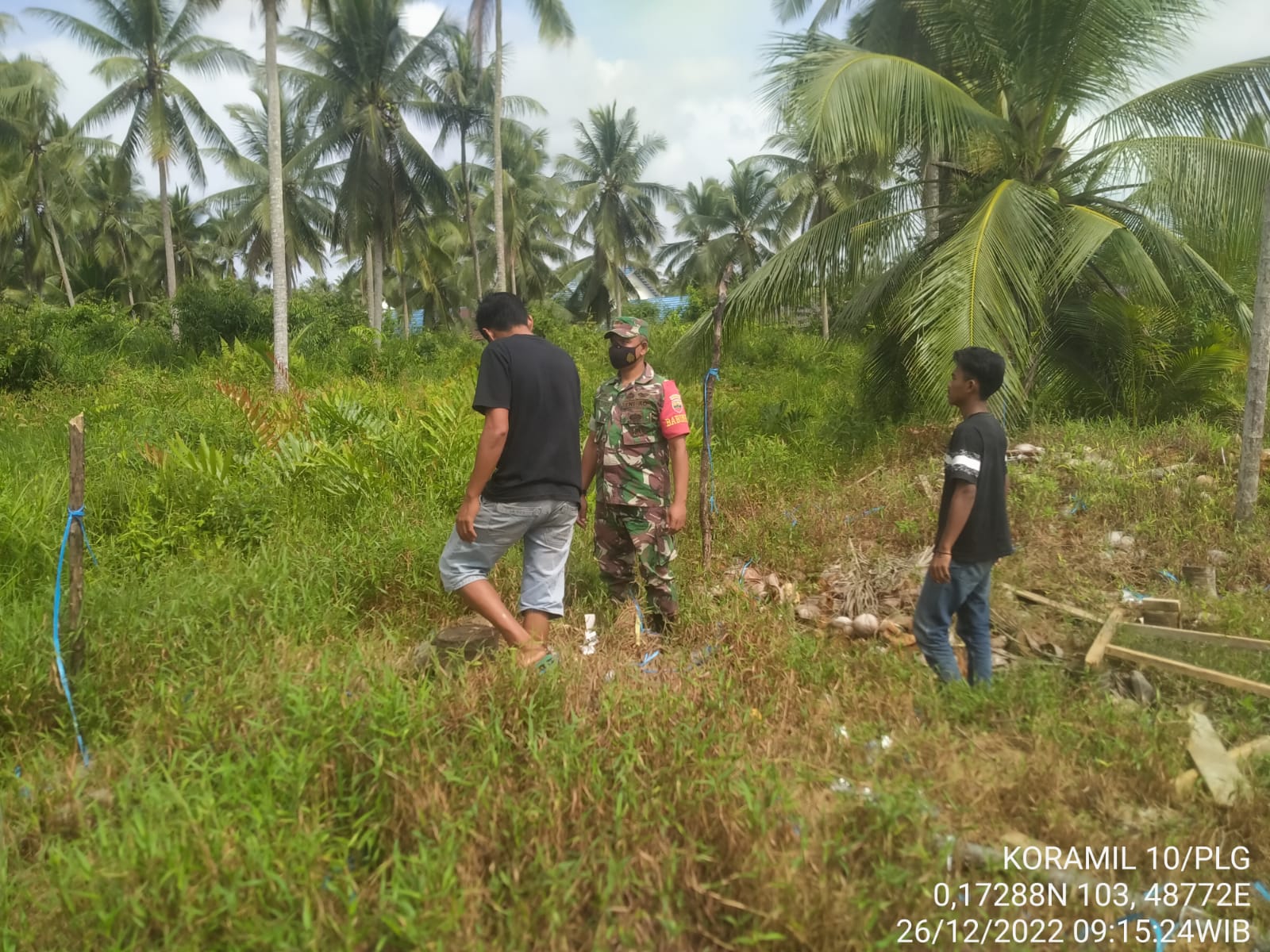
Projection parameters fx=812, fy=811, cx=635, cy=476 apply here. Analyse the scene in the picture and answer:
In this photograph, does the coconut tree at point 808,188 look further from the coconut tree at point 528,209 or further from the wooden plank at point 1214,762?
the wooden plank at point 1214,762

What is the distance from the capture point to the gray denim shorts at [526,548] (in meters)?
3.14

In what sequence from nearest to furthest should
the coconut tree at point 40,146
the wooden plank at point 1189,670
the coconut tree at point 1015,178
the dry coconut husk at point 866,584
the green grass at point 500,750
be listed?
1. the green grass at point 500,750
2. the wooden plank at point 1189,670
3. the dry coconut husk at point 866,584
4. the coconut tree at point 1015,178
5. the coconut tree at point 40,146

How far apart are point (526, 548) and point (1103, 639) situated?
8.20 ft

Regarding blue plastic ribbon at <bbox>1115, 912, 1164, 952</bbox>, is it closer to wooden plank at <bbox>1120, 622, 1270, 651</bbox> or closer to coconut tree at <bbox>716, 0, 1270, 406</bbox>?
wooden plank at <bbox>1120, 622, 1270, 651</bbox>

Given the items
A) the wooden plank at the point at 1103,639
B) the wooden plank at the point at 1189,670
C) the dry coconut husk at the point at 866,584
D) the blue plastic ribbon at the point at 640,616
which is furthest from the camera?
the dry coconut husk at the point at 866,584

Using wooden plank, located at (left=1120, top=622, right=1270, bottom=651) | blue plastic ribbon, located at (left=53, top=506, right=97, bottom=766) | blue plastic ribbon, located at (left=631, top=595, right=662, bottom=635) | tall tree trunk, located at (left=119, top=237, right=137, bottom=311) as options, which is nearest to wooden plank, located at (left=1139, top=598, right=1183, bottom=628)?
wooden plank, located at (left=1120, top=622, right=1270, bottom=651)

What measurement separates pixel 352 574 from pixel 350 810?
1.96m

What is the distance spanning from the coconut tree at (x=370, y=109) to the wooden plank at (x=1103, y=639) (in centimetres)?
1758

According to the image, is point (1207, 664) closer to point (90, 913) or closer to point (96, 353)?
point (90, 913)

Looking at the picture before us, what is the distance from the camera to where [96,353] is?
42.7 ft

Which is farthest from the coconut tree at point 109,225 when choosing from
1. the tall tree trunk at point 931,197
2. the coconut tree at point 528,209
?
the tall tree trunk at point 931,197

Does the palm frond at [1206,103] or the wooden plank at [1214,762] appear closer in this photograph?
the wooden plank at [1214,762]

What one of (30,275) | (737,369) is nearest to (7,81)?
(30,275)

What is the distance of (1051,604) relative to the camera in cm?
410
